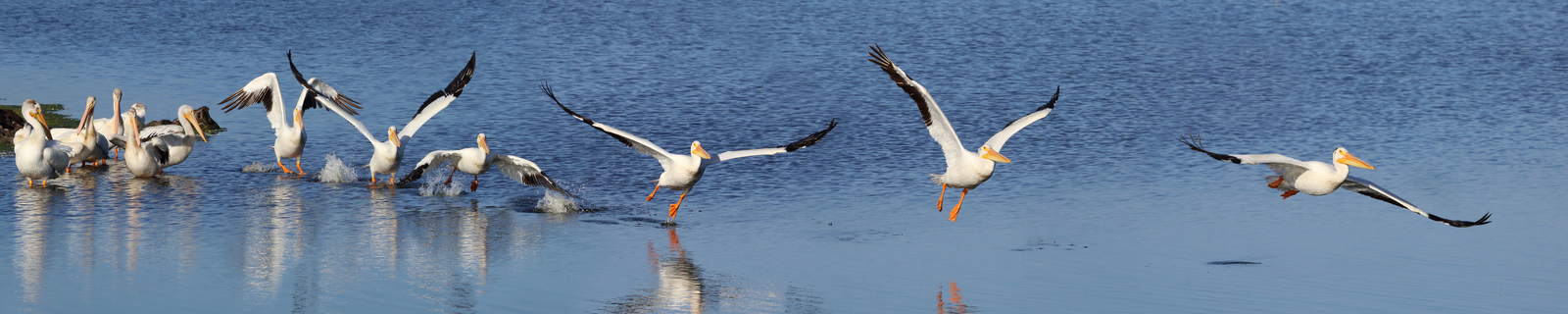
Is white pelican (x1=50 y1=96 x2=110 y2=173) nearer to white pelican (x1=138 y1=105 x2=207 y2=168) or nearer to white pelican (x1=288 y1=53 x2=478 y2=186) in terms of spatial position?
white pelican (x1=138 y1=105 x2=207 y2=168)

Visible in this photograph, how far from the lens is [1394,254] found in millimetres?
12016

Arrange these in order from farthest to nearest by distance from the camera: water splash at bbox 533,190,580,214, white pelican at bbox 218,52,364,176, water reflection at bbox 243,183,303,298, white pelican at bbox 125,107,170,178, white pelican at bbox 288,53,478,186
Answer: white pelican at bbox 218,52,364,176 → white pelican at bbox 125,107,170,178 → white pelican at bbox 288,53,478,186 → water splash at bbox 533,190,580,214 → water reflection at bbox 243,183,303,298

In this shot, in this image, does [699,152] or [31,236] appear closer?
[31,236]

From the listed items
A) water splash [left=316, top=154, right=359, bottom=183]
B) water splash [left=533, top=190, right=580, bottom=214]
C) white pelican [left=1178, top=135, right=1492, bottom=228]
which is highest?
white pelican [left=1178, top=135, right=1492, bottom=228]

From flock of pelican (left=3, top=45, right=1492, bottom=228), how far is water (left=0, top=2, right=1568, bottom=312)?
299mm

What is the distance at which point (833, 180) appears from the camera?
50.8 feet

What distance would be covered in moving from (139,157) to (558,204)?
188 inches

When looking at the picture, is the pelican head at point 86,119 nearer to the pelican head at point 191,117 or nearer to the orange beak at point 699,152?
the pelican head at point 191,117

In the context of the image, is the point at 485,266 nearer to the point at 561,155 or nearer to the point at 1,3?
the point at 561,155

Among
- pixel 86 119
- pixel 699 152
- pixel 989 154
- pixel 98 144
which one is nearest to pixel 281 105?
pixel 98 144

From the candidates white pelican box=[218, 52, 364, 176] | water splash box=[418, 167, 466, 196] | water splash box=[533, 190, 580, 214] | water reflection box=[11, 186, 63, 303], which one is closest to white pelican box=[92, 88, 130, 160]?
white pelican box=[218, 52, 364, 176]

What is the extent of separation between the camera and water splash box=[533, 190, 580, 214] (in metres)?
13.7

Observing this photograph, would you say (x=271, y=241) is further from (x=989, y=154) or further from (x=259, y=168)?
(x=989, y=154)

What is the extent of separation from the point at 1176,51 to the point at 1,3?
27287 millimetres
